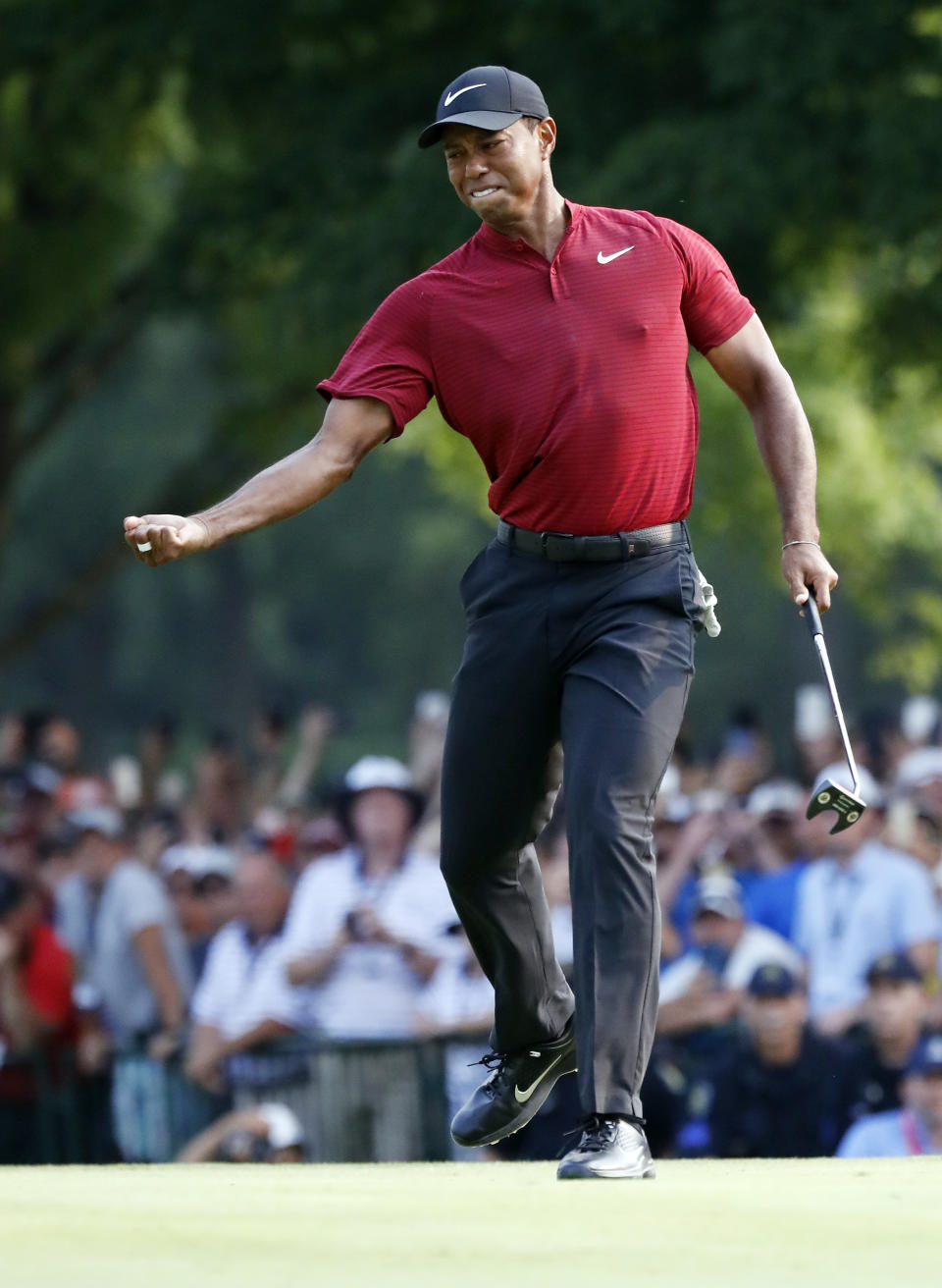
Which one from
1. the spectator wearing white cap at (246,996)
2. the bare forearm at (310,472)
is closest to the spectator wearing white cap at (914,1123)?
the spectator wearing white cap at (246,996)

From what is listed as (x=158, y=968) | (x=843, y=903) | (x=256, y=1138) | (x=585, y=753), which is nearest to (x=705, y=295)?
(x=585, y=753)

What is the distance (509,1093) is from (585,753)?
3.61ft

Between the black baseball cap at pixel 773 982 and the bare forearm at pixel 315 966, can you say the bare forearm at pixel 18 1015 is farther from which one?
the black baseball cap at pixel 773 982

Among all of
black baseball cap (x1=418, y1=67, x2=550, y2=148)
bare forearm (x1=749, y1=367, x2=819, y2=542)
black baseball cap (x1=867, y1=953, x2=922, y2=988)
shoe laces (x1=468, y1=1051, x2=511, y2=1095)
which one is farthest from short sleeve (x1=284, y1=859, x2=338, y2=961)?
black baseball cap (x1=418, y1=67, x2=550, y2=148)

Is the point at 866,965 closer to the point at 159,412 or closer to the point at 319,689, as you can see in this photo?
the point at 159,412

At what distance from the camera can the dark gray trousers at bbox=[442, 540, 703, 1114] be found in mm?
5234

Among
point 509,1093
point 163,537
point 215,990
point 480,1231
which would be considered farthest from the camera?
point 215,990

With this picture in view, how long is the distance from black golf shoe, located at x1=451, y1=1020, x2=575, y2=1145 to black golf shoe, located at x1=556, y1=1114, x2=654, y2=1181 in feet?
2.57

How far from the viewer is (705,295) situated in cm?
552

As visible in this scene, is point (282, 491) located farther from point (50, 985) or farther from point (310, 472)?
point (50, 985)

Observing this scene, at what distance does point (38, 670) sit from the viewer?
43.6 meters

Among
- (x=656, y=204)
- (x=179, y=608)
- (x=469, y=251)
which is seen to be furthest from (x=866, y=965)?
(x=179, y=608)

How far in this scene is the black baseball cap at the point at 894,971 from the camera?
28.5 ft

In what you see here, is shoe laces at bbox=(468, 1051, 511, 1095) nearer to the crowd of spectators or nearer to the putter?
the putter
